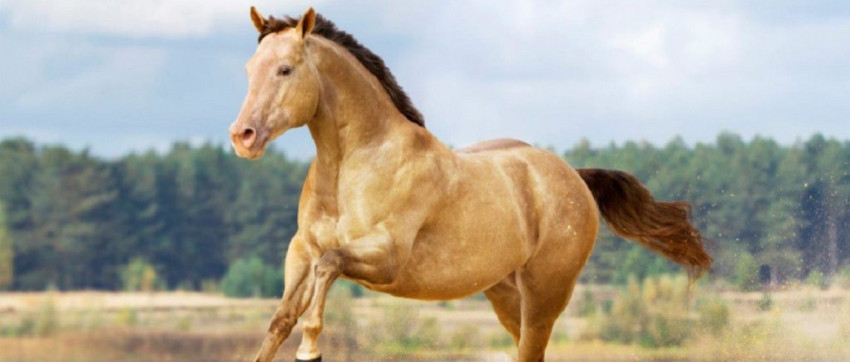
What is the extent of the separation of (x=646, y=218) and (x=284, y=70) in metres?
3.39

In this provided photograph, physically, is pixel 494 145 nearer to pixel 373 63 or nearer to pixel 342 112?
pixel 373 63

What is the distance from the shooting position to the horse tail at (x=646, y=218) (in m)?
8.80

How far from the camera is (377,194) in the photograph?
664 cm

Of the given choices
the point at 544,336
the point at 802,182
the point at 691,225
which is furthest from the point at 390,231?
the point at 802,182

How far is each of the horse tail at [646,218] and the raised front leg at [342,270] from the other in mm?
2601

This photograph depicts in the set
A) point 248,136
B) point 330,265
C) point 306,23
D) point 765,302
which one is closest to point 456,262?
point 330,265

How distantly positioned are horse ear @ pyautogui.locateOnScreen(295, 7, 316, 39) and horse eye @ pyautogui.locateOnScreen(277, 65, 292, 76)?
8.0 inches

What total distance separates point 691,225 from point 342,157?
3.16 m

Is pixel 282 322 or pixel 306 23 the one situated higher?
pixel 306 23

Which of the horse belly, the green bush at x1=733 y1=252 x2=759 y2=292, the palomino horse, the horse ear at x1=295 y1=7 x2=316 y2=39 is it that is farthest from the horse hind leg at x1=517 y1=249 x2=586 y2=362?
the green bush at x1=733 y1=252 x2=759 y2=292

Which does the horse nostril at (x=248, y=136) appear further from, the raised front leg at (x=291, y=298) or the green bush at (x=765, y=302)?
the green bush at (x=765, y=302)

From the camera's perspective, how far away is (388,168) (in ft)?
22.1

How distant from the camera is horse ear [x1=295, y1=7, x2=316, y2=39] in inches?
257

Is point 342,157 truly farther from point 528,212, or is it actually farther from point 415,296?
point 528,212
